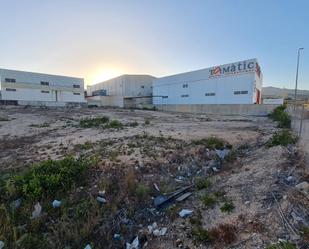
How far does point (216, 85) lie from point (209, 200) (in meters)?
30.6

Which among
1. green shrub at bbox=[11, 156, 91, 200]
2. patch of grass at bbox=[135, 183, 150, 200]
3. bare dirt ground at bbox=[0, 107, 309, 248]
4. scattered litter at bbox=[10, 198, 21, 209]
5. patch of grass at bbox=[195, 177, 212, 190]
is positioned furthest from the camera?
patch of grass at bbox=[195, 177, 212, 190]

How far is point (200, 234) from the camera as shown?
Answer: 118 inches

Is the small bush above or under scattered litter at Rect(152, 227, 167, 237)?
above

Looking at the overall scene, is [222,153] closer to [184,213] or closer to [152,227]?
[184,213]

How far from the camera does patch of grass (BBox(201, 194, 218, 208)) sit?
3.74 meters

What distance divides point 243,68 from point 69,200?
29.1 meters

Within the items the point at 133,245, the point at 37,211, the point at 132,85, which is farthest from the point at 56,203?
the point at 132,85

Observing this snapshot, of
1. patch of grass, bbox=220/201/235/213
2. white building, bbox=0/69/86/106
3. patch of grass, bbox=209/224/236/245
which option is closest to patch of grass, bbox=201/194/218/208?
patch of grass, bbox=220/201/235/213

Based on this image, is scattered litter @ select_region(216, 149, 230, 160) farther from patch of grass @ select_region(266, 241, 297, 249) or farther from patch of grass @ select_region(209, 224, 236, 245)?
patch of grass @ select_region(266, 241, 297, 249)

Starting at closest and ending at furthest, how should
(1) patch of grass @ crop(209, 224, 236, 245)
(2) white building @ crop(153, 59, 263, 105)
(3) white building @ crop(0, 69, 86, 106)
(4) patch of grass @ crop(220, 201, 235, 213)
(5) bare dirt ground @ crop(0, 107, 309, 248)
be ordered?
(1) patch of grass @ crop(209, 224, 236, 245)
(5) bare dirt ground @ crop(0, 107, 309, 248)
(4) patch of grass @ crop(220, 201, 235, 213)
(2) white building @ crop(153, 59, 263, 105)
(3) white building @ crop(0, 69, 86, 106)

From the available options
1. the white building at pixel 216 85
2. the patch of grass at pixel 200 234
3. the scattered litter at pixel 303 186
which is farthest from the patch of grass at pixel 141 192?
the white building at pixel 216 85

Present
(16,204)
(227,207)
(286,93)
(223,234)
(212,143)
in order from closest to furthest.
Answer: (223,234) < (227,207) < (16,204) < (212,143) < (286,93)

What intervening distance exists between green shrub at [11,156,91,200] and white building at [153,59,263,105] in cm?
2742

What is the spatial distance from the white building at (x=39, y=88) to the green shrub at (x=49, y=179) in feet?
149
